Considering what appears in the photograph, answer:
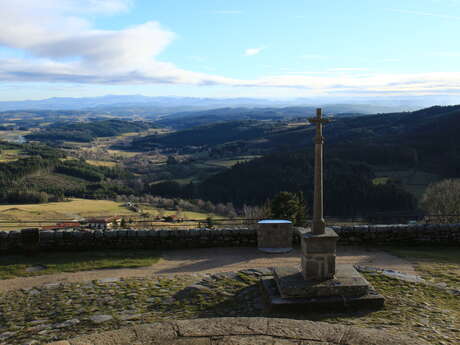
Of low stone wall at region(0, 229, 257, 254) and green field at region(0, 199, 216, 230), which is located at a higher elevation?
low stone wall at region(0, 229, 257, 254)

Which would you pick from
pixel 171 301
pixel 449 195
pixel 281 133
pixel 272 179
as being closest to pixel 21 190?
pixel 272 179

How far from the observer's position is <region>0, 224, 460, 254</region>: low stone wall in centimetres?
1268

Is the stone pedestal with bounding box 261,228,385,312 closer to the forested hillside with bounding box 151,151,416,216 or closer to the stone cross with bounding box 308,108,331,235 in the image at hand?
the stone cross with bounding box 308,108,331,235

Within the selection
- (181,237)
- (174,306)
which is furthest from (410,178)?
(174,306)

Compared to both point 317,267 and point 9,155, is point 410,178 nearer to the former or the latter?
point 317,267

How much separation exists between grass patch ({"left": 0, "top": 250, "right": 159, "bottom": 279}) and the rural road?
31cm

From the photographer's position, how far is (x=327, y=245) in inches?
344

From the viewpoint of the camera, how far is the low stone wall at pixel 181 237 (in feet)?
41.6

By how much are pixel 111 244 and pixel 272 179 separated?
269 ft

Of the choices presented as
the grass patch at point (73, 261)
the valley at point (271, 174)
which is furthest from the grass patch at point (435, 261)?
the valley at point (271, 174)

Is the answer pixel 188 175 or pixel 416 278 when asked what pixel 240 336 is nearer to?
pixel 416 278

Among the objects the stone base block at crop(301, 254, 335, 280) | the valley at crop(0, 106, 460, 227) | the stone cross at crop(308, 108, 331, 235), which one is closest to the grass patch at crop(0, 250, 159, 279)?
the stone base block at crop(301, 254, 335, 280)

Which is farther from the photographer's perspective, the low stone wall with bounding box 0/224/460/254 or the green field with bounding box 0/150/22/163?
the green field with bounding box 0/150/22/163

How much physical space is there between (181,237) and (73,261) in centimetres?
352
